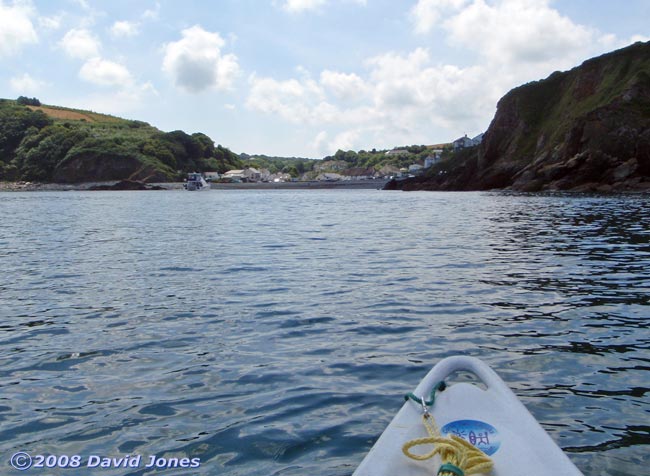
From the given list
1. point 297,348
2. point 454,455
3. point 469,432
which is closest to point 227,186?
point 297,348

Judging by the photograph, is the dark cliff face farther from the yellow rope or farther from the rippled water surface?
the yellow rope

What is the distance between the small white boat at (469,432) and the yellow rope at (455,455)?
0.04 ft

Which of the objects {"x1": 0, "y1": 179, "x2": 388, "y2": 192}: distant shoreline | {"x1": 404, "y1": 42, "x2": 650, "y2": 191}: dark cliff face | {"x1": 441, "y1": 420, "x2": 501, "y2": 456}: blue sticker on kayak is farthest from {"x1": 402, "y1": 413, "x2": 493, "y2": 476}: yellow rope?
{"x1": 0, "y1": 179, "x2": 388, "y2": 192}: distant shoreline

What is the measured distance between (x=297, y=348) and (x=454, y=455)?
206 inches

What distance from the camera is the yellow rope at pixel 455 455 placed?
3463 mm

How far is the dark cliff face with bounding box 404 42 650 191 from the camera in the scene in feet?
238

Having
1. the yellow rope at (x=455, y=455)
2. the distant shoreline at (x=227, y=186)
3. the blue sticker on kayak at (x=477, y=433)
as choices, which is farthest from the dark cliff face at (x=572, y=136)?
the yellow rope at (x=455, y=455)

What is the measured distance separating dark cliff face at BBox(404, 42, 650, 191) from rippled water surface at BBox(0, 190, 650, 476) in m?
61.7

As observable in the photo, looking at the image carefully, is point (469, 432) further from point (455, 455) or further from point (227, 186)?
point (227, 186)

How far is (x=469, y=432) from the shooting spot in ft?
14.0

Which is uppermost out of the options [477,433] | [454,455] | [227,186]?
[227,186]

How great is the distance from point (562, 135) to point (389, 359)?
298 ft

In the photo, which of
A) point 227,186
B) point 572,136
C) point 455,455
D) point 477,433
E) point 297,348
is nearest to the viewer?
point 455,455

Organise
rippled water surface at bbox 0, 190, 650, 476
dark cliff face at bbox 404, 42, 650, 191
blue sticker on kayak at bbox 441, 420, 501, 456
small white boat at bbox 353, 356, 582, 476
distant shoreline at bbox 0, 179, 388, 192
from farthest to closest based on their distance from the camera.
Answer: distant shoreline at bbox 0, 179, 388, 192, dark cliff face at bbox 404, 42, 650, 191, rippled water surface at bbox 0, 190, 650, 476, blue sticker on kayak at bbox 441, 420, 501, 456, small white boat at bbox 353, 356, 582, 476
